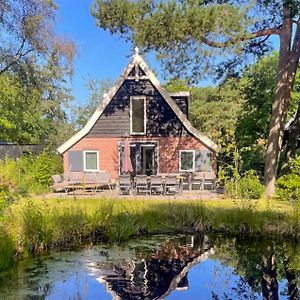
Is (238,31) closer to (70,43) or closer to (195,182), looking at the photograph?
(195,182)

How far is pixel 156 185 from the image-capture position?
15000 millimetres

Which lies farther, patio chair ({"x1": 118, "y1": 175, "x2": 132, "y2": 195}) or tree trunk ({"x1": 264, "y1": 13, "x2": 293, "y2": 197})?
patio chair ({"x1": 118, "y1": 175, "x2": 132, "y2": 195})

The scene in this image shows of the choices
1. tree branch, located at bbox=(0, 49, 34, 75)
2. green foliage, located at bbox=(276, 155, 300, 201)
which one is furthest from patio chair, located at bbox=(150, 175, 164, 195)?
tree branch, located at bbox=(0, 49, 34, 75)

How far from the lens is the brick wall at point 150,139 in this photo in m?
18.5

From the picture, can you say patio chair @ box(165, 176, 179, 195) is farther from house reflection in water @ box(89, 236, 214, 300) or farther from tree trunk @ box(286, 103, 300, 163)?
house reflection in water @ box(89, 236, 214, 300)

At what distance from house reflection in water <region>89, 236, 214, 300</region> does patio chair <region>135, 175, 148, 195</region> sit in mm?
5651

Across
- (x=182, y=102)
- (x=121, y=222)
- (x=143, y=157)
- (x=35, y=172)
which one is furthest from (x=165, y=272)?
(x=182, y=102)

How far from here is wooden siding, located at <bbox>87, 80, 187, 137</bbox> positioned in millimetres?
18578

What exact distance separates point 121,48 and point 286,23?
5.60m

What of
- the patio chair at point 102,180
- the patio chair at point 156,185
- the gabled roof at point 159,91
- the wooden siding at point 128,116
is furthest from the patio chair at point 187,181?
the patio chair at point 102,180

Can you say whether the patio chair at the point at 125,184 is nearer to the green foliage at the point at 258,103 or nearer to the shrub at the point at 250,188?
the shrub at the point at 250,188

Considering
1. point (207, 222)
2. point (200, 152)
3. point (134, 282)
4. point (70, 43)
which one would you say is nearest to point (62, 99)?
point (70, 43)

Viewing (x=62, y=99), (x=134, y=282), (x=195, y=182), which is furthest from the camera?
(x=62, y=99)

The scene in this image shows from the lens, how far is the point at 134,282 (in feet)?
22.5
